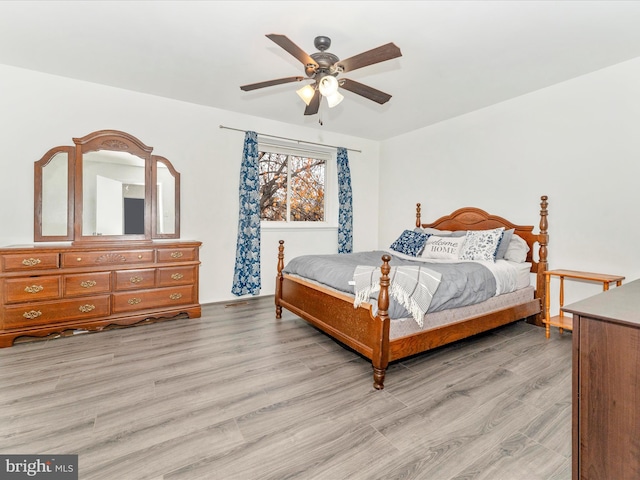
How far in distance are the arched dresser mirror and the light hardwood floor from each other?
0.34m

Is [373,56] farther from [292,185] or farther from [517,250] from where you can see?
[292,185]

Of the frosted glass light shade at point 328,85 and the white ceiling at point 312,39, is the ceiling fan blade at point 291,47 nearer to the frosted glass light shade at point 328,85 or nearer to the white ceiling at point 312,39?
the frosted glass light shade at point 328,85

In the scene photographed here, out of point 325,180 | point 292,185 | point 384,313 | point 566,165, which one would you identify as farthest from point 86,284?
point 566,165

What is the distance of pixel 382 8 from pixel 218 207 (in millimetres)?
2990

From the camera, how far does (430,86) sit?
3338 mm

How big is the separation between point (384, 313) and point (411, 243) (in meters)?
2.12

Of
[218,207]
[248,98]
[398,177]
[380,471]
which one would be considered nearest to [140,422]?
[380,471]

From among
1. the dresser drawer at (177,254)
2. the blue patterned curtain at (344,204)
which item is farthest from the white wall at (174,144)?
the dresser drawer at (177,254)

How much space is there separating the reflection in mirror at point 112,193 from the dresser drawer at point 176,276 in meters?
0.59

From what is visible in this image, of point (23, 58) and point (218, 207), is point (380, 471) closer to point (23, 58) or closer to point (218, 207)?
point (218, 207)

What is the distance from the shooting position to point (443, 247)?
12.2ft

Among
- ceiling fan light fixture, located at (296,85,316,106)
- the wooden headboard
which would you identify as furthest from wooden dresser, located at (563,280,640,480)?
the wooden headboard

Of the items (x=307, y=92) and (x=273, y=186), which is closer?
(x=307, y=92)

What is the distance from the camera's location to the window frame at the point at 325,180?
4707mm
